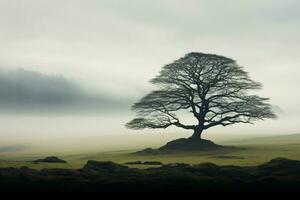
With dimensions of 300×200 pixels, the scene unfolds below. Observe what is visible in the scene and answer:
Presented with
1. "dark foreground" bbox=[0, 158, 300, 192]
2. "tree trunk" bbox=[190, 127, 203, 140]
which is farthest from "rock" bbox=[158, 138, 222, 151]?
"dark foreground" bbox=[0, 158, 300, 192]

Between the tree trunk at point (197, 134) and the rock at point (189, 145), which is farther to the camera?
the tree trunk at point (197, 134)

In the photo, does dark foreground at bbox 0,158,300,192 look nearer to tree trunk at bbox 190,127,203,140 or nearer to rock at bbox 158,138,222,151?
rock at bbox 158,138,222,151

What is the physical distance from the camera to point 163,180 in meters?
20.6

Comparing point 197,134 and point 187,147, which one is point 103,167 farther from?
point 197,134

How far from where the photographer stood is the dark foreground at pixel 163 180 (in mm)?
18875

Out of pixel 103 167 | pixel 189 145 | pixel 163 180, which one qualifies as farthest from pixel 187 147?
pixel 163 180

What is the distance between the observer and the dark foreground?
61.9ft

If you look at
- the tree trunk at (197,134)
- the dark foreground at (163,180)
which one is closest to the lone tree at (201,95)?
the tree trunk at (197,134)

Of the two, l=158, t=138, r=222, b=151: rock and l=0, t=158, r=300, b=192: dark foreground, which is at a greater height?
l=158, t=138, r=222, b=151: rock

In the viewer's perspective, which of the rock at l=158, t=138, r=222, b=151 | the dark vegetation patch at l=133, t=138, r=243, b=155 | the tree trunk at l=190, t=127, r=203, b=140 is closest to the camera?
the dark vegetation patch at l=133, t=138, r=243, b=155

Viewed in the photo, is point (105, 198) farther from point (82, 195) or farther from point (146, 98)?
point (146, 98)

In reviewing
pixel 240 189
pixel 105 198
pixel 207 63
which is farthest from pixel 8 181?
pixel 207 63

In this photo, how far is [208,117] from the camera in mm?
54906

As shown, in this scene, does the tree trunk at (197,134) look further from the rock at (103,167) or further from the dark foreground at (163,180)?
the dark foreground at (163,180)
